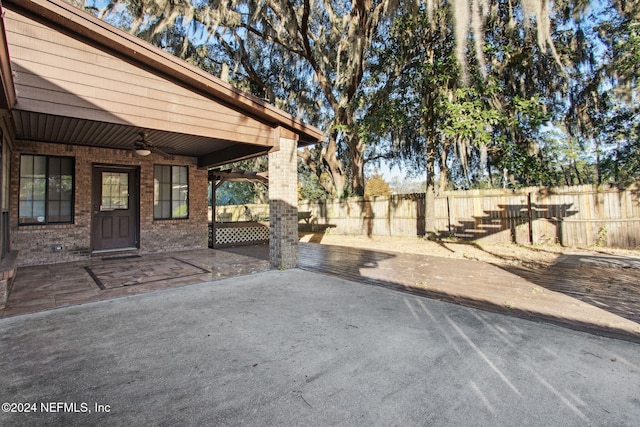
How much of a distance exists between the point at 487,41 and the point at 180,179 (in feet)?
30.0

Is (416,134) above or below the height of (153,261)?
above

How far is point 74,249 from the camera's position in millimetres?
6688

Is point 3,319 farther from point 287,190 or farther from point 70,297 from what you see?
point 287,190

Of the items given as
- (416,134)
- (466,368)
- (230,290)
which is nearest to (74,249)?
(230,290)

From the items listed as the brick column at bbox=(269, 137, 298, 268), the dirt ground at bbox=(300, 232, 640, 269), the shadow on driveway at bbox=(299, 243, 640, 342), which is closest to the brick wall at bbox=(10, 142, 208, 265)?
the shadow on driveway at bbox=(299, 243, 640, 342)

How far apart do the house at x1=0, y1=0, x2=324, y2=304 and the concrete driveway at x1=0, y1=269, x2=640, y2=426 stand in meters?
2.31

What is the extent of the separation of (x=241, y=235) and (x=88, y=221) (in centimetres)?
399

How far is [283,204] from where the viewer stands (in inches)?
225

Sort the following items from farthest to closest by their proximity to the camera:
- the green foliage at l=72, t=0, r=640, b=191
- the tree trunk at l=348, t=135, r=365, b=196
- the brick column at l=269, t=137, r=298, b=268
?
the tree trunk at l=348, t=135, r=365, b=196, the green foliage at l=72, t=0, r=640, b=191, the brick column at l=269, t=137, r=298, b=268

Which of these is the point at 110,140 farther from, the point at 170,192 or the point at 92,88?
the point at 92,88

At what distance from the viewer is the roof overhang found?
3520 millimetres

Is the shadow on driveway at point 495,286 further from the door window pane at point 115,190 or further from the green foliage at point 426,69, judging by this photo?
the door window pane at point 115,190

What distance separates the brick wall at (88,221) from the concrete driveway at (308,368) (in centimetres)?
397

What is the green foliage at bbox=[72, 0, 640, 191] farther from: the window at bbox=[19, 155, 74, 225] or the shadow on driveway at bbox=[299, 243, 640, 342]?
the window at bbox=[19, 155, 74, 225]
